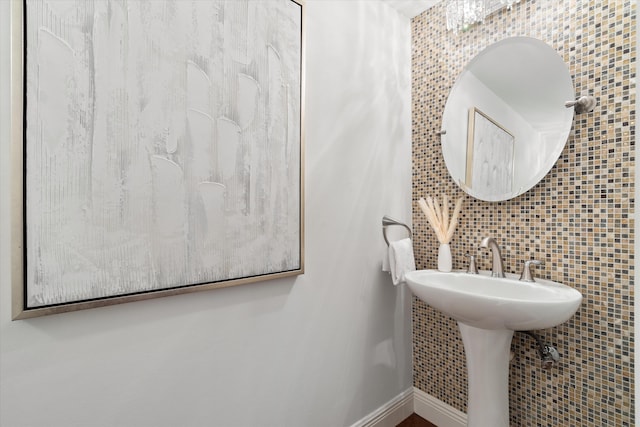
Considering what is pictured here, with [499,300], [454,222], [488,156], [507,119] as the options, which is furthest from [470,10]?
[499,300]

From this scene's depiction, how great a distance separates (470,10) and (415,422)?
2125mm

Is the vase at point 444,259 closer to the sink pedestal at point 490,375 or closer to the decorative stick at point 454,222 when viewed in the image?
the decorative stick at point 454,222

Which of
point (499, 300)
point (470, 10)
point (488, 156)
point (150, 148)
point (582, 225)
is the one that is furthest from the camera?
point (488, 156)

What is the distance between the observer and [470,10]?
1374 mm

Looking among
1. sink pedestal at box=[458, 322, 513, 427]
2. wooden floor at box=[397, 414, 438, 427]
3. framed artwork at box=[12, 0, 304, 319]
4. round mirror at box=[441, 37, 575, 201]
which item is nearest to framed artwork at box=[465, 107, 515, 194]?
round mirror at box=[441, 37, 575, 201]

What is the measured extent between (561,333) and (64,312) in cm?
174

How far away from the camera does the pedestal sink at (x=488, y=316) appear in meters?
1.04

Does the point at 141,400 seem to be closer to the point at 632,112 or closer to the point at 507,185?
the point at 507,185

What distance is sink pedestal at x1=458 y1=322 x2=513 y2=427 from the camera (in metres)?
1.28

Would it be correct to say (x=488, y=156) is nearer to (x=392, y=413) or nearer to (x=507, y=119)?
(x=507, y=119)

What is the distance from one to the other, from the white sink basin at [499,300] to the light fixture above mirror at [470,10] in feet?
3.87

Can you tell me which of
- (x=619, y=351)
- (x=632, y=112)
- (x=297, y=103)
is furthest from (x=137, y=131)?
(x=619, y=351)

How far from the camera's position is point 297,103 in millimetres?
1223

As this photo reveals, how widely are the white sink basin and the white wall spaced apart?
38cm
